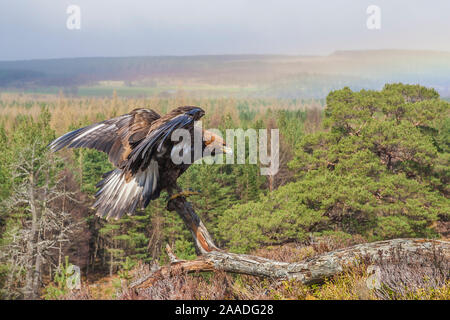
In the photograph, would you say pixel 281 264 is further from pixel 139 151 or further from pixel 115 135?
pixel 115 135

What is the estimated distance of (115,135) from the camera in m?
4.64

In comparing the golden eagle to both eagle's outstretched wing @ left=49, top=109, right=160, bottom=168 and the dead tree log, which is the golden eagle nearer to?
eagle's outstretched wing @ left=49, top=109, right=160, bottom=168

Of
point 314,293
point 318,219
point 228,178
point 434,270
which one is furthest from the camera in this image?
point 228,178

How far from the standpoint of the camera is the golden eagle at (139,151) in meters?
3.75

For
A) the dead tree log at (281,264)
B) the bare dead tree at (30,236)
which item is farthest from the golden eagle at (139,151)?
the bare dead tree at (30,236)

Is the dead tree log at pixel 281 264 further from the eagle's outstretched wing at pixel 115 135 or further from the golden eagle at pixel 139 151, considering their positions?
the eagle's outstretched wing at pixel 115 135

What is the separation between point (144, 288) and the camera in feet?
14.4

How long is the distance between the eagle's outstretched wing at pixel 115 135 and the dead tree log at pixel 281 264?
34.3 inches

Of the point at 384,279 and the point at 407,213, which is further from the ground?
the point at 384,279

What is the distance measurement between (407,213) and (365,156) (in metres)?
2.96

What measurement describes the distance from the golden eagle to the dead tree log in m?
0.42

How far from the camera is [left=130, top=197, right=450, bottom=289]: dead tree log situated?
3.82 metres
